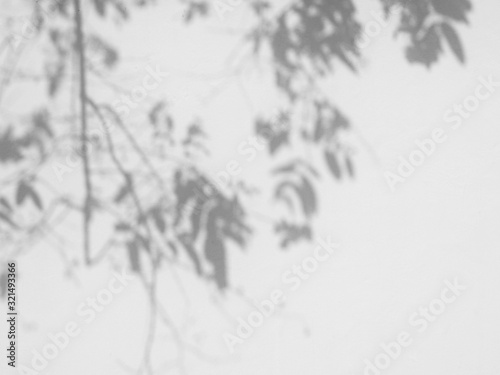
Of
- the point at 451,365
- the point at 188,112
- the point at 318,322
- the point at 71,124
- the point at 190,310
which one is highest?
the point at 71,124

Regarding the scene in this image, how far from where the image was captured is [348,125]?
3.50 ft

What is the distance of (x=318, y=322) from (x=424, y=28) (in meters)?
0.82

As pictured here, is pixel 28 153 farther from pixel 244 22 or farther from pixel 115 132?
pixel 244 22

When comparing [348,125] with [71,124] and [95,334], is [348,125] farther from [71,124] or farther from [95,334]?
[95,334]

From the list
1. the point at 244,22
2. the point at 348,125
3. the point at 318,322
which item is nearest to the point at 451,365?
the point at 318,322

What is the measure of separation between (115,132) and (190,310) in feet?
1.67

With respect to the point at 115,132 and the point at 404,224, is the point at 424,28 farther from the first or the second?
the point at 115,132

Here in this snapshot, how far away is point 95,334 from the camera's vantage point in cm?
105

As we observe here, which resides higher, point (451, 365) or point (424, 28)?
point (424, 28)

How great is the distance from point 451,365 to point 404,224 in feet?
1.30

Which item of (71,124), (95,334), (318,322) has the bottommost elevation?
(318,322)

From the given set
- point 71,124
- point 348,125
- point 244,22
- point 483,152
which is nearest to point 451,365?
point 483,152

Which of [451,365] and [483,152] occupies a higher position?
[483,152]

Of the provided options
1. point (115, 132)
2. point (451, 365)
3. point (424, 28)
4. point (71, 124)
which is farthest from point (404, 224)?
point (71, 124)
